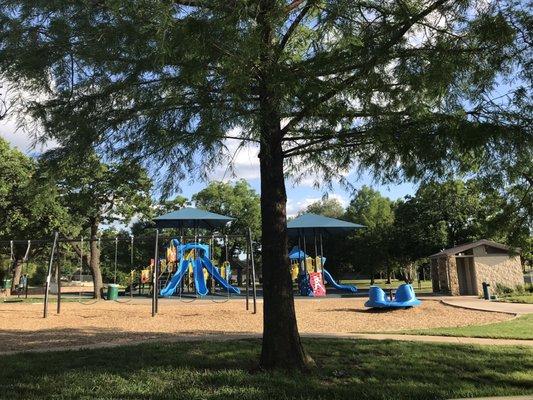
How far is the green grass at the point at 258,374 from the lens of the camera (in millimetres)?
6105

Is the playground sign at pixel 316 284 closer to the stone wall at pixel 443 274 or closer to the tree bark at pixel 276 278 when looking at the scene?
the stone wall at pixel 443 274

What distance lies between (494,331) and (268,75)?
29.5ft

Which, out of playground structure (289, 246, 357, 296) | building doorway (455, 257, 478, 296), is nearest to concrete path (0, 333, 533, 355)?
playground structure (289, 246, 357, 296)

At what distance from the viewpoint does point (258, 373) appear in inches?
276

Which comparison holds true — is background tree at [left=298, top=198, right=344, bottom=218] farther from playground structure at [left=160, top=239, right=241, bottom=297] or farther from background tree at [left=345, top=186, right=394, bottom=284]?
playground structure at [left=160, top=239, right=241, bottom=297]

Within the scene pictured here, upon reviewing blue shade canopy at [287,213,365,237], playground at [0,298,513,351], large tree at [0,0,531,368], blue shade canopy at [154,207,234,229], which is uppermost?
blue shade canopy at [154,207,234,229]

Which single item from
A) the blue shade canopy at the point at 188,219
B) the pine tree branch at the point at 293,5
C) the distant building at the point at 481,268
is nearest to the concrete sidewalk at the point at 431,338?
the pine tree branch at the point at 293,5

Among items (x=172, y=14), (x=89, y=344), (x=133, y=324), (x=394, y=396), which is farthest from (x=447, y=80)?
(x=133, y=324)

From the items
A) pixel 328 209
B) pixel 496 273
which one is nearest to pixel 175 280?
pixel 496 273

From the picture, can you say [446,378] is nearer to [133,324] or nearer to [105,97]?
[105,97]

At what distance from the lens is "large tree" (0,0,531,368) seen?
5133mm

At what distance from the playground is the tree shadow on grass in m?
2.25

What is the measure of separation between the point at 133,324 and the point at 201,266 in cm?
1138

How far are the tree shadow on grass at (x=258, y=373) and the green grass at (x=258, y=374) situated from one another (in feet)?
0.04
